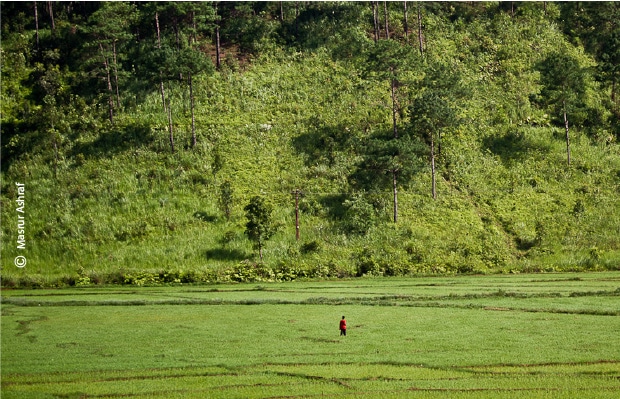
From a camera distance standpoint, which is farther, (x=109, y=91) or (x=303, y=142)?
(x=109, y=91)

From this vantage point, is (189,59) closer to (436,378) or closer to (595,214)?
(595,214)

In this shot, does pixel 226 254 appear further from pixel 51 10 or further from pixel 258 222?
pixel 51 10

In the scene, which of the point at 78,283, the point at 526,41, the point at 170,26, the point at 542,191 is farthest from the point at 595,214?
the point at 170,26

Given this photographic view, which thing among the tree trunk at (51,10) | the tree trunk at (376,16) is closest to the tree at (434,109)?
the tree trunk at (376,16)

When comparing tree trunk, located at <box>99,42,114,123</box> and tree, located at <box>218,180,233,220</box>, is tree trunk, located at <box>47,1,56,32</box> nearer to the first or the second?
tree trunk, located at <box>99,42,114,123</box>

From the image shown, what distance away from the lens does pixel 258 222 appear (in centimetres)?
7081

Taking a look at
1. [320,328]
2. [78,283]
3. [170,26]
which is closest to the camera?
[320,328]

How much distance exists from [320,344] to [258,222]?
3412 centimetres

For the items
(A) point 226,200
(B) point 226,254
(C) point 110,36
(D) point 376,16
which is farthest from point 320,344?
(D) point 376,16

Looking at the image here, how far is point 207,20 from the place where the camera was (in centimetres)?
10638

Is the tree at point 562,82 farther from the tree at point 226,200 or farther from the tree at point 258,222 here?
the tree at point 226,200

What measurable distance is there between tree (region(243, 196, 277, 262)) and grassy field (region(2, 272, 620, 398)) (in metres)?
16.2

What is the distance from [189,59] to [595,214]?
54.7 meters

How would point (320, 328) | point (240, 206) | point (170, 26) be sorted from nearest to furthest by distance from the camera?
point (320, 328) < point (240, 206) < point (170, 26)
